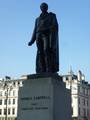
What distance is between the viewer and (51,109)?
48.3ft

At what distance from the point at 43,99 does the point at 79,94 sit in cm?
9250

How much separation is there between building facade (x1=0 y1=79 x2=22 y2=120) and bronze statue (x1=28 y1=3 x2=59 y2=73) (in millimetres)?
96385

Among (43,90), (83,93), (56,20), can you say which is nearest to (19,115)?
(43,90)

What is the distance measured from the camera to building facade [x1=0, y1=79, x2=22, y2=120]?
369 feet

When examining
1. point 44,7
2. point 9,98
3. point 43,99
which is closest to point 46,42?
point 44,7

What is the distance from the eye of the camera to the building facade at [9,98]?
4429 inches

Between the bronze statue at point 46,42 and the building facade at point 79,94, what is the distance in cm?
8533

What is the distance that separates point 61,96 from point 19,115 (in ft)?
6.89

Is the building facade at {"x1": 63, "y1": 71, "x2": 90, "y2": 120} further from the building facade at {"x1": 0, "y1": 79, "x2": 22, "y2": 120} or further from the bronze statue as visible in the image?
the bronze statue

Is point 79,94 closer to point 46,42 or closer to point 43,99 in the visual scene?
point 46,42

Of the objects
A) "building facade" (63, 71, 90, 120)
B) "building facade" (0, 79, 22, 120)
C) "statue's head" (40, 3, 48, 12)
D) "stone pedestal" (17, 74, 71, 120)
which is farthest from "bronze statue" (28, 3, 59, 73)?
"building facade" (0, 79, 22, 120)

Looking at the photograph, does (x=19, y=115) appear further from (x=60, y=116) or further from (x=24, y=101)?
(x=60, y=116)

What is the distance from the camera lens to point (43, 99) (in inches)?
593

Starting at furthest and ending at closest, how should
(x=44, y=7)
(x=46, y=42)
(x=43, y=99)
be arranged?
(x=44, y=7) < (x=46, y=42) < (x=43, y=99)
